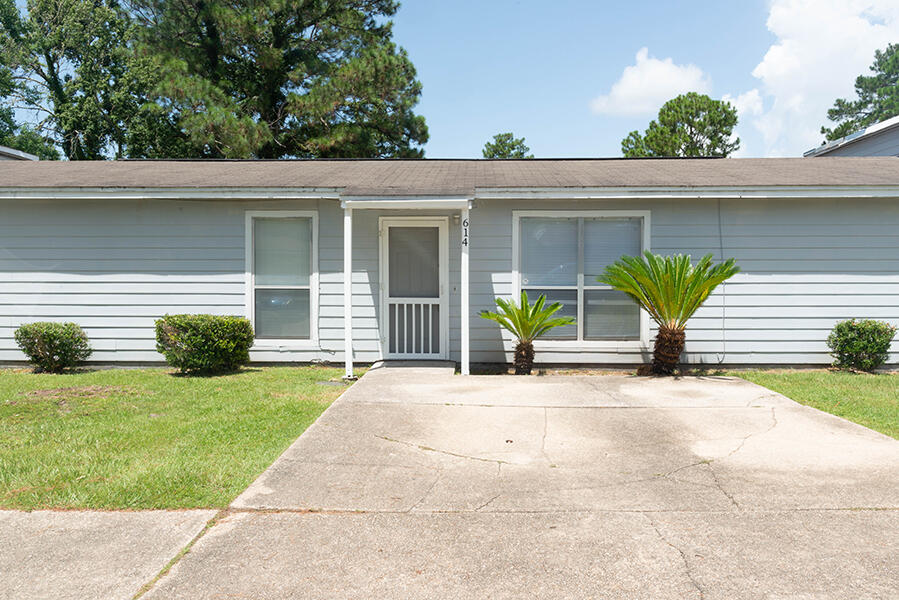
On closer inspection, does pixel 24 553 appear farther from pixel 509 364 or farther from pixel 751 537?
pixel 509 364

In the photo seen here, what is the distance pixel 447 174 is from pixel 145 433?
6.41 meters

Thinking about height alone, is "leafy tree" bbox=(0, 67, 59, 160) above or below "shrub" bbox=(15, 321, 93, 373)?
above

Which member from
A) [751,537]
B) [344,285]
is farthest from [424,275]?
[751,537]

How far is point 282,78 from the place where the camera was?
72.8ft

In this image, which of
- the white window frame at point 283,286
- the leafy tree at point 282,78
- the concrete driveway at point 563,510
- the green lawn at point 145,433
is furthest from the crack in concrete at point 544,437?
the leafy tree at point 282,78

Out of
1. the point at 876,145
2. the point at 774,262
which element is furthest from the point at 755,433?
the point at 876,145

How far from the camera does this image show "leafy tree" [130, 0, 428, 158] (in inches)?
782

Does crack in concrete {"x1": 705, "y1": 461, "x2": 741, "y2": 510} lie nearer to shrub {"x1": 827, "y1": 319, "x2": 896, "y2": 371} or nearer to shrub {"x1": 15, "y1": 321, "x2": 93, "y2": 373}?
shrub {"x1": 827, "y1": 319, "x2": 896, "y2": 371}

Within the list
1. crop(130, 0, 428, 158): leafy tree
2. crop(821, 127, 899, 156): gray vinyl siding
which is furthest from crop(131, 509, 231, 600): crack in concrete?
crop(130, 0, 428, 158): leafy tree

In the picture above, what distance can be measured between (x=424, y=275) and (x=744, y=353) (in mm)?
4868

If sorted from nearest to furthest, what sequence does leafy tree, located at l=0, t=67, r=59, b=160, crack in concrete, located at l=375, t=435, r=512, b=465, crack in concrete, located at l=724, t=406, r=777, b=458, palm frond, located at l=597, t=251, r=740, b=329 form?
1. crack in concrete, located at l=375, t=435, r=512, b=465
2. crack in concrete, located at l=724, t=406, r=777, b=458
3. palm frond, located at l=597, t=251, r=740, b=329
4. leafy tree, located at l=0, t=67, r=59, b=160

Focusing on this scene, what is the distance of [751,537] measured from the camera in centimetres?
326

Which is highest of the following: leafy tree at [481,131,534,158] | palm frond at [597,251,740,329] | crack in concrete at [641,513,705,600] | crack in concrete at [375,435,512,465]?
leafy tree at [481,131,534,158]

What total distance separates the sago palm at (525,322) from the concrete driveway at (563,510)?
2330 millimetres
